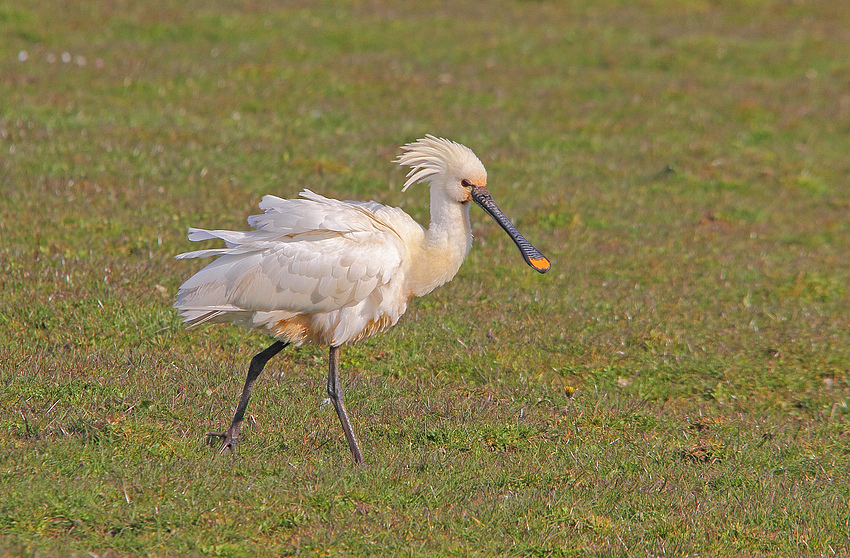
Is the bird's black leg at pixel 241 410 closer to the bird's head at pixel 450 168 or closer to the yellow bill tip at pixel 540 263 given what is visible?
the bird's head at pixel 450 168

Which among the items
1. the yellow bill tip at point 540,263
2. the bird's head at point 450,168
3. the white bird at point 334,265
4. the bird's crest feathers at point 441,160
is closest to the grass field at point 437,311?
the white bird at point 334,265

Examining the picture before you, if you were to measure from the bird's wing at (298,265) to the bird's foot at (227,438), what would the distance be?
0.83 meters

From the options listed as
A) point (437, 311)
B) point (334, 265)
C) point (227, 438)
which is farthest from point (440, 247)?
point (437, 311)

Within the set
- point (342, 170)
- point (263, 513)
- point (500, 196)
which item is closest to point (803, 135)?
point (500, 196)

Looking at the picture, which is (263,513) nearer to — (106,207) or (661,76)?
(106,207)

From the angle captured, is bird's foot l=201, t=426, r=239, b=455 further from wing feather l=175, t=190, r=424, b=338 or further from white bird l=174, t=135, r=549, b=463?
wing feather l=175, t=190, r=424, b=338

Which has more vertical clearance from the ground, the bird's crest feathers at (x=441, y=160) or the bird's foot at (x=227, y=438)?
→ the bird's crest feathers at (x=441, y=160)

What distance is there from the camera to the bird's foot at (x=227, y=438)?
6.60 metres

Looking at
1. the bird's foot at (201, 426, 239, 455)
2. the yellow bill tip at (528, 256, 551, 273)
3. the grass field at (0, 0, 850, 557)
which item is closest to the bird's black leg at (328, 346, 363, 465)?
the grass field at (0, 0, 850, 557)

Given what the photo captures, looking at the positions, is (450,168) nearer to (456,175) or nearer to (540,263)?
(456,175)

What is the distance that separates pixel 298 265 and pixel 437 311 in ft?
9.64

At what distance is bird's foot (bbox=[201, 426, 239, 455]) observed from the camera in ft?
21.7

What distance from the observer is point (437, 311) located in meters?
9.43

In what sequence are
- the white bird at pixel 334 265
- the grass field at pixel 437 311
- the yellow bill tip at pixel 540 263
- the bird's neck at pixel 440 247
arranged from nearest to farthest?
the grass field at pixel 437 311, the white bird at pixel 334 265, the yellow bill tip at pixel 540 263, the bird's neck at pixel 440 247
